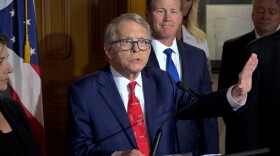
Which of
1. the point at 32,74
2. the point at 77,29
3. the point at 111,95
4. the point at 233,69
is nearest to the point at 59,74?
the point at 77,29

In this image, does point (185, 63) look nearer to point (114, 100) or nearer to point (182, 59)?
point (182, 59)

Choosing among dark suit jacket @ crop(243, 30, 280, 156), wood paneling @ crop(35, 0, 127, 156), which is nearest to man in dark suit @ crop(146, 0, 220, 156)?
dark suit jacket @ crop(243, 30, 280, 156)

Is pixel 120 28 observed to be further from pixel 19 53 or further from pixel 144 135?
pixel 19 53

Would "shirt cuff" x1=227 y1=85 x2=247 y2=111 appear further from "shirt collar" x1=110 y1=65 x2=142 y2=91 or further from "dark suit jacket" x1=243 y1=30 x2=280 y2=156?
"shirt collar" x1=110 y1=65 x2=142 y2=91

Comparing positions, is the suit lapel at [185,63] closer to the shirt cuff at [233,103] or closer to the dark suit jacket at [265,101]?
the dark suit jacket at [265,101]

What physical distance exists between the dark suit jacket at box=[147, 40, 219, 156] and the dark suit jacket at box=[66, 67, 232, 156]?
419 millimetres

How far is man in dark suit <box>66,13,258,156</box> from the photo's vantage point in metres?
1.90

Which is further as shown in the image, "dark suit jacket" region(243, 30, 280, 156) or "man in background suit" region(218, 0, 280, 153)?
"man in background suit" region(218, 0, 280, 153)

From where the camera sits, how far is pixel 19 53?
3203 millimetres

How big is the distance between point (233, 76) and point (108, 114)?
119 centimetres

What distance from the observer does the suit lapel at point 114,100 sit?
1.92 metres

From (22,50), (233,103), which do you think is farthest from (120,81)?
(22,50)

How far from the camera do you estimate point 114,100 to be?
6.41ft

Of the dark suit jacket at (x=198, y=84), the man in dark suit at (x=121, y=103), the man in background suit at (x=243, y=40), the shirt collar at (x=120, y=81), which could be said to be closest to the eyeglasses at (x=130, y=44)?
the man in dark suit at (x=121, y=103)
